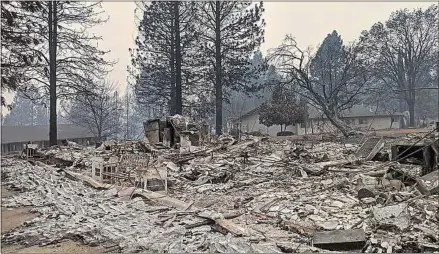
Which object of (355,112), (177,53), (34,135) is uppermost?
(177,53)

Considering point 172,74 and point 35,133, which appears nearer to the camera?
point 172,74

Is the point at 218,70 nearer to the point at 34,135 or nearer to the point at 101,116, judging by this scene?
the point at 101,116

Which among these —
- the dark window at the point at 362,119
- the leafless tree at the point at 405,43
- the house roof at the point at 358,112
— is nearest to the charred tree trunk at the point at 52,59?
the house roof at the point at 358,112

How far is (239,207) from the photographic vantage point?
22.2ft

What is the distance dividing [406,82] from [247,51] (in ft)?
72.6

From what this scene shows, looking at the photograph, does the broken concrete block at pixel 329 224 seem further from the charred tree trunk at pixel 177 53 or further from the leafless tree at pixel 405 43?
the leafless tree at pixel 405 43

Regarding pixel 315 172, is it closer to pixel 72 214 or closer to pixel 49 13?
pixel 72 214

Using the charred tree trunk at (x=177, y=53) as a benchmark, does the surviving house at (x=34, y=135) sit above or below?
below

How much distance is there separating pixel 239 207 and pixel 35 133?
3770 centimetres

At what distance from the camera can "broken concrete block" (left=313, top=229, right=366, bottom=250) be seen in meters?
4.48

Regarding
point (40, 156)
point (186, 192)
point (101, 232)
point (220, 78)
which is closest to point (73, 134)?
point (220, 78)

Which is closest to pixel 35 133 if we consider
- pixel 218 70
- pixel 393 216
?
pixel 218 70

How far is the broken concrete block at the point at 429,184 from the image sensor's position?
5914 mm

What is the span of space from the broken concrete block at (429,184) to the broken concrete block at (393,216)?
93 cm
